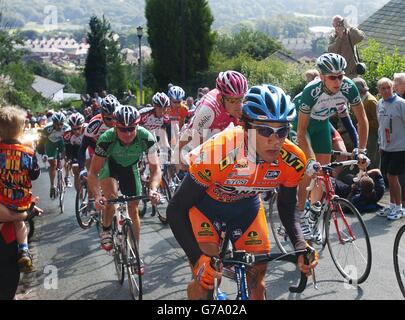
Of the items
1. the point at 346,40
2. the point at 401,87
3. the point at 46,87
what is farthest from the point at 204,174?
the point at 46,87

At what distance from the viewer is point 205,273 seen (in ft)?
10.4

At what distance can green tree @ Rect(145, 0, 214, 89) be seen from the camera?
4591cm

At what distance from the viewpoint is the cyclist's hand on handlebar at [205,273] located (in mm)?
3143

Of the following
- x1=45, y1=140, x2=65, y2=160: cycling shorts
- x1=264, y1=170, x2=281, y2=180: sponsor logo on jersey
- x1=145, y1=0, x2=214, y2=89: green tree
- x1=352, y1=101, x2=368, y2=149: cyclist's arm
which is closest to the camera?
x1=264, y1=170, x2=281, y2=180: sponsor logo on jersey

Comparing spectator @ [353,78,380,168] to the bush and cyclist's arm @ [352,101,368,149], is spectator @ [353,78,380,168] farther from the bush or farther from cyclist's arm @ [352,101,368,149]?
cyclist's arm @ [352,101,368,149]

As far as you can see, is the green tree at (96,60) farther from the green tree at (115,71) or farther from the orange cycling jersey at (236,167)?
the orange cycling jersey at (236,167)

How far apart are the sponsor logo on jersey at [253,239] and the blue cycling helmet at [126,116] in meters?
2.44

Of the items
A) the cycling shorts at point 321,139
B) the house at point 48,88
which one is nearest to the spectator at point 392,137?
the cycling shorts at point 321,139

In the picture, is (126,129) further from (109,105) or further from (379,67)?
(379,67)

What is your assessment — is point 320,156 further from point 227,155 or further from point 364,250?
point 227,155

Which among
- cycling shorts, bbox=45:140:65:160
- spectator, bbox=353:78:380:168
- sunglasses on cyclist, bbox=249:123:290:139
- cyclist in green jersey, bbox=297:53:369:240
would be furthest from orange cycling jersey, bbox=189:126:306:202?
cycling shorts, bbox=45:140:65:160

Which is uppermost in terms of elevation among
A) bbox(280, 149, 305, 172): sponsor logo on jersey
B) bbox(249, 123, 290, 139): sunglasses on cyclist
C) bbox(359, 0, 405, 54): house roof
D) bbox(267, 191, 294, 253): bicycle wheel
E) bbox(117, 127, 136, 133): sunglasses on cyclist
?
bbox(359, 0, 405, 54): house roof

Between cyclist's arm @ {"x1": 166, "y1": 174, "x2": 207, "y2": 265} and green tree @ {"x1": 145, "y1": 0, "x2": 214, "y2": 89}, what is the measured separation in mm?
42349

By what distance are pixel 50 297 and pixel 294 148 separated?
355cm
